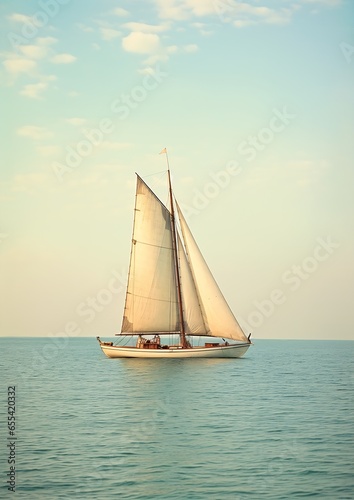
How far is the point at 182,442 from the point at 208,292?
38.1 metres

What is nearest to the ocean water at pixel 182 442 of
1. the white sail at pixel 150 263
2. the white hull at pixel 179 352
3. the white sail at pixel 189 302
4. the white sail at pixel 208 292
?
the white sail at pixel 150 263

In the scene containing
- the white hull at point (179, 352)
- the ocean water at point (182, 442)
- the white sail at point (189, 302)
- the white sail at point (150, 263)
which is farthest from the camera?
the white hull at point (179, 352)

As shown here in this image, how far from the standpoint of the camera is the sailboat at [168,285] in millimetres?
65000

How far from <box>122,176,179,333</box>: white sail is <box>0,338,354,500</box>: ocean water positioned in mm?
15045

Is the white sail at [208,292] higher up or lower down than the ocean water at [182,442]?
higher up

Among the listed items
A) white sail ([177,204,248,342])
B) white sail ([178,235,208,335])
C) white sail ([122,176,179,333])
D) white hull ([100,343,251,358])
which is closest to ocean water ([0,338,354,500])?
white sail ([122,176,179,333])

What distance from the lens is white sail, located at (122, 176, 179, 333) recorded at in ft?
213

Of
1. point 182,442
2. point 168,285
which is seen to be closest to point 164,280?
point 168,285

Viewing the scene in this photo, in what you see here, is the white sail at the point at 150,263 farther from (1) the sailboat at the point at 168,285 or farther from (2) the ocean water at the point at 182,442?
(2) the ocean water at the point at 182,442

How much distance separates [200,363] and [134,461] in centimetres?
4235

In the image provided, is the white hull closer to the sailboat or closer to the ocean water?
the sailboat

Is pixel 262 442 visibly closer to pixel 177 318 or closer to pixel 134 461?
pixel 134 461

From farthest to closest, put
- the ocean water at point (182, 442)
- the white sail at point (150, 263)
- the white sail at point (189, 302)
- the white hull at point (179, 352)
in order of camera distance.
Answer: the white hull at point (179, 352)
the white sail at point (189, 302)
the white sail at point (150, 263)
the ocean water at point (182, 442)

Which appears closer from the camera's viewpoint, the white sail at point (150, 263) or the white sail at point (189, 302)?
the white sail at point (150, 263)
